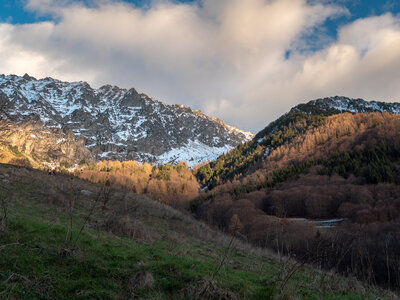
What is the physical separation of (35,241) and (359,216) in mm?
65004

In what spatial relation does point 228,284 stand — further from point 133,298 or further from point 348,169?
point 348,169

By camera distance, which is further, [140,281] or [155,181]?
[155,181]

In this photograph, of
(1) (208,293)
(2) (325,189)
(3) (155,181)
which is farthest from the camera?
(3) (155,181)

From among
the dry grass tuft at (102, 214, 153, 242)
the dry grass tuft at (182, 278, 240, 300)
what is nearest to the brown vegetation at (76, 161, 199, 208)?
the dry grass tuft at (102, 214, 153, 242)

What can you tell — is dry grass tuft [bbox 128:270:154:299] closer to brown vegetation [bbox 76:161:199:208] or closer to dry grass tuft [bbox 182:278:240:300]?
dry grass tuft [bbox 182:278:240:300]

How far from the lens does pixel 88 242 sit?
26.9ft

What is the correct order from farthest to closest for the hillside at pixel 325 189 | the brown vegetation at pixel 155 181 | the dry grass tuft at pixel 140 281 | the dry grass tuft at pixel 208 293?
the brown vegetation at pixel 155 181 → the hillside at pixel 325 189 → the dry grass tuft at pixel 140 281 → the dry grass tuft at pixel 208 293

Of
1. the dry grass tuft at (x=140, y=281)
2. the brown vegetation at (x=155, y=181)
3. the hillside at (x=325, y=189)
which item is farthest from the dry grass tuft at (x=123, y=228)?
the brown vegetation at (x=155, y=181)

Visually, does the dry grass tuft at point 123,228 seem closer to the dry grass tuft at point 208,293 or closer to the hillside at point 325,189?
the dry grass tuft at point 208,293

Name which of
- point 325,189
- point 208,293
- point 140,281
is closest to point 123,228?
point 140,281

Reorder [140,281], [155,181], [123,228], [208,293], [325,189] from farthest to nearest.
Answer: [155,181], [325,189], [123,228], [140,281], [208,293]

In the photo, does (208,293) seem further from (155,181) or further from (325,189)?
(155,181)

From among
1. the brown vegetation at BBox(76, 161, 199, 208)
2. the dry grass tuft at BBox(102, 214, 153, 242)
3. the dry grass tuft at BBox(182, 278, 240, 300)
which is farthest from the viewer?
the brown vegetation at BBox(76, 161, 199, 208)

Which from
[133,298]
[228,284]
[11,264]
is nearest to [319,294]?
[228,284]
